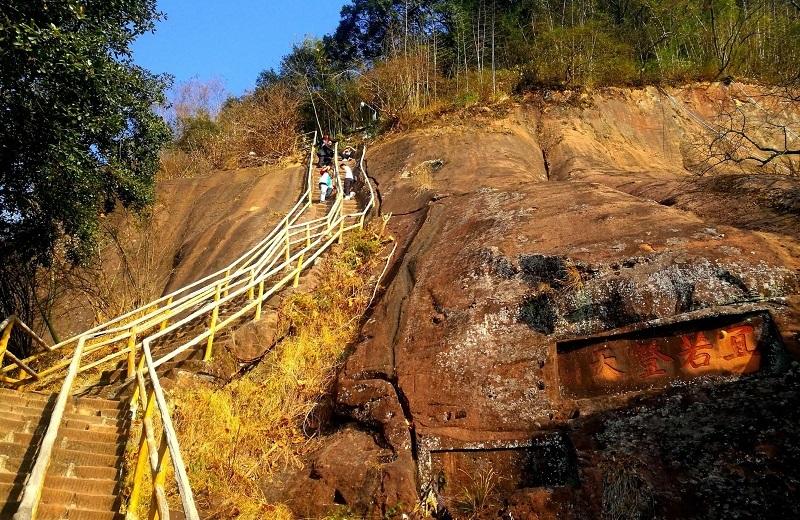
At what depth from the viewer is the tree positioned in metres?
6.86

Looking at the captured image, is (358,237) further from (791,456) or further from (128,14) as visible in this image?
(791,456)

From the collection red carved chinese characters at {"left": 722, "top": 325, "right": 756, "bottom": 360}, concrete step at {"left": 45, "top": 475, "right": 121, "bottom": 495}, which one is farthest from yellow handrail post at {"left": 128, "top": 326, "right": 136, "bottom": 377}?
red carved chinese characters at {"left": 722, "top": 325, "right": 756, "bottom": 360}

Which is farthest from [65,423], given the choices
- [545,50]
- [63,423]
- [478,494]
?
[545,50]

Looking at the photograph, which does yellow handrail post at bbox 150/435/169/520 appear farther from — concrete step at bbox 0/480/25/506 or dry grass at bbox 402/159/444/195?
dry grass at bbox 402/159/444/195

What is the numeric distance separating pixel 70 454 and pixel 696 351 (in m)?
5.80

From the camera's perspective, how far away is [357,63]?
81.2ft

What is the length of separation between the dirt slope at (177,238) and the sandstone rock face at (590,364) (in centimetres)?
588

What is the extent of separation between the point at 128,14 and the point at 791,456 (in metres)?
9.21

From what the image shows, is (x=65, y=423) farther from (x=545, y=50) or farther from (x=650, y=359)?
(x=545, y=50)

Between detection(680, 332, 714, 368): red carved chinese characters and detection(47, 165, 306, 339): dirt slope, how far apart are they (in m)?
9.03

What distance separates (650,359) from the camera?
5.73 meters

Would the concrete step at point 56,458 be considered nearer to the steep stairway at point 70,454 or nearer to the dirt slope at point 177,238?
the steep stairway at point 70,454

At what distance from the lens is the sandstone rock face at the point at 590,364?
480 centimetres

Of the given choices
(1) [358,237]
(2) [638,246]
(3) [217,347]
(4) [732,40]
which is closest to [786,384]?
(2) [638,246]
